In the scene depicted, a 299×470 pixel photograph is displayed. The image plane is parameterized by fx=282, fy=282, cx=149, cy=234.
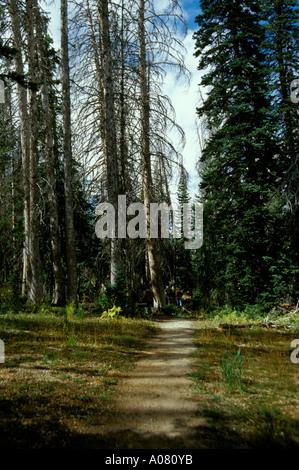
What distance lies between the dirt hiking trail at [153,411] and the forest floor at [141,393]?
0.01 meters

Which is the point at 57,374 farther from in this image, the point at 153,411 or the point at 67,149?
the point at 67,149

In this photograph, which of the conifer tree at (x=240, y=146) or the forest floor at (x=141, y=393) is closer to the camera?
the forest floor at (x=141, y=393)

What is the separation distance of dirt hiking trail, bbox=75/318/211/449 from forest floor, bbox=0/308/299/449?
12 millimetres

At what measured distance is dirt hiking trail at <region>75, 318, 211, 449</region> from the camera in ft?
9.71

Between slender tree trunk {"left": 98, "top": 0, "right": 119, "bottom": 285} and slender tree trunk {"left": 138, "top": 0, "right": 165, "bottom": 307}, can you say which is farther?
slender tree trunk {"left": 138, "top": 0, "right": 165, "bottom": 307}

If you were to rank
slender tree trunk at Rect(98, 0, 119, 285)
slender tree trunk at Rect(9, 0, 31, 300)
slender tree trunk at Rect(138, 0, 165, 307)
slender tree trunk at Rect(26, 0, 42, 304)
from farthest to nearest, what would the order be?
1. slender tree trunk at Rect(138, 0, 165, 307)
2. slender tree trunk at Rect(26, 0, 42, 304)
3. slender tree trunk at Rect(9, 0, 31, 300)
4. slender tree trunk at Rect(98, 0, 119, 285)

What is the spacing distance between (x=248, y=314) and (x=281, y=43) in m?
13.6

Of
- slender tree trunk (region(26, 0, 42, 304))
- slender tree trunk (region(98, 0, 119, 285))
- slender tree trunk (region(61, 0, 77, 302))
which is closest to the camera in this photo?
slender tree trunk (region(98, 0, 119, 285))

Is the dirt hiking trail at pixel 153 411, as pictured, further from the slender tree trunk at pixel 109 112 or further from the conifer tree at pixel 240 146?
the conifer tree at pixel 240 146

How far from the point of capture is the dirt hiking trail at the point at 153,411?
2.96m

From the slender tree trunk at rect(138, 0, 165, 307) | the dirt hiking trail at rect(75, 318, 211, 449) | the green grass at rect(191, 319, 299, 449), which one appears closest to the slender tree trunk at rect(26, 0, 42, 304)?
the slender tree trunk at rect(138, 0, 165, 307)

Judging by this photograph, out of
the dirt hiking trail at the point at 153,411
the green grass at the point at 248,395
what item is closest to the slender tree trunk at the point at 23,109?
the dirt hiking trail at the point at 153,411

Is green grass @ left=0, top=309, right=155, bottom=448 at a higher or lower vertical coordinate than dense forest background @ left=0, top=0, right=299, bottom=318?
lower

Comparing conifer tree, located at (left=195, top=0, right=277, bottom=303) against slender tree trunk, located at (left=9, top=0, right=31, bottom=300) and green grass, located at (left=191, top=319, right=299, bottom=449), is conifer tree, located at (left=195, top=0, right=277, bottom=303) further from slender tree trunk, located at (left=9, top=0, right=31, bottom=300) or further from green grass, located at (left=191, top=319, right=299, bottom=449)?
slender tree trunk, located at (left=9, top=0, right=31, bottom=300)
